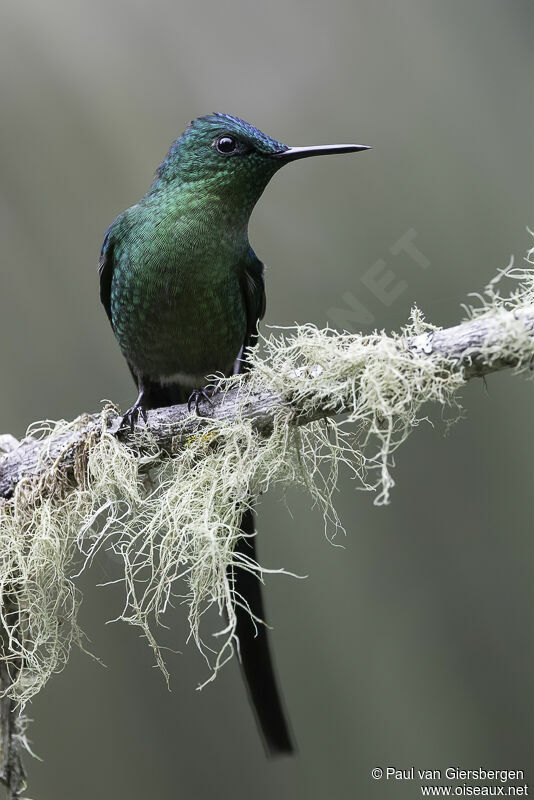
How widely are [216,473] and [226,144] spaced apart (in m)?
0.87

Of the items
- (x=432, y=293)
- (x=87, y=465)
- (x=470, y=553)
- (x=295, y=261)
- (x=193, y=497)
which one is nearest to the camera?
(x=193, y=497)

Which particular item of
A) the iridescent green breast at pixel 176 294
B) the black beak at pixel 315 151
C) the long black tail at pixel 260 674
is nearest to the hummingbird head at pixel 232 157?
the black beak at pixel 315 151

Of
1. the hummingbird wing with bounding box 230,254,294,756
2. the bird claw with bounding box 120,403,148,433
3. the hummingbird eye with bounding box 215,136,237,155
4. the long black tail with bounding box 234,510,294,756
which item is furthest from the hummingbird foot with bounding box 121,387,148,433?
the hummingbird eye with bounding box 215,136,237,155

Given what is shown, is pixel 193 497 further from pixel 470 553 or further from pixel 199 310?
pixel 470 553

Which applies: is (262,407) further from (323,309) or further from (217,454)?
(323,309)

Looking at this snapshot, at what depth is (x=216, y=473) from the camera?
138cm

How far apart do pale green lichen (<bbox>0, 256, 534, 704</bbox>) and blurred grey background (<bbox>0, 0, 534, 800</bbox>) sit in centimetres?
94

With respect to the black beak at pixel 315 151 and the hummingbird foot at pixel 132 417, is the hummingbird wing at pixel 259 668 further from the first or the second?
the black beak at pixel 315 151

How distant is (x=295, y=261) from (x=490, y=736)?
1804 millimetres

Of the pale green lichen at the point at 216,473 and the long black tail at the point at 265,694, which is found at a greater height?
the pale green lichen at the point at 216,473

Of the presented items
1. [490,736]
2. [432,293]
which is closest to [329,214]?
[432,293]

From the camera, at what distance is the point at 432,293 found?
87.6 inches

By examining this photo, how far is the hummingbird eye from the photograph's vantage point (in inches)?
68.3

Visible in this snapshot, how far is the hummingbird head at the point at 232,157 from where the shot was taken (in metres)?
1.71
